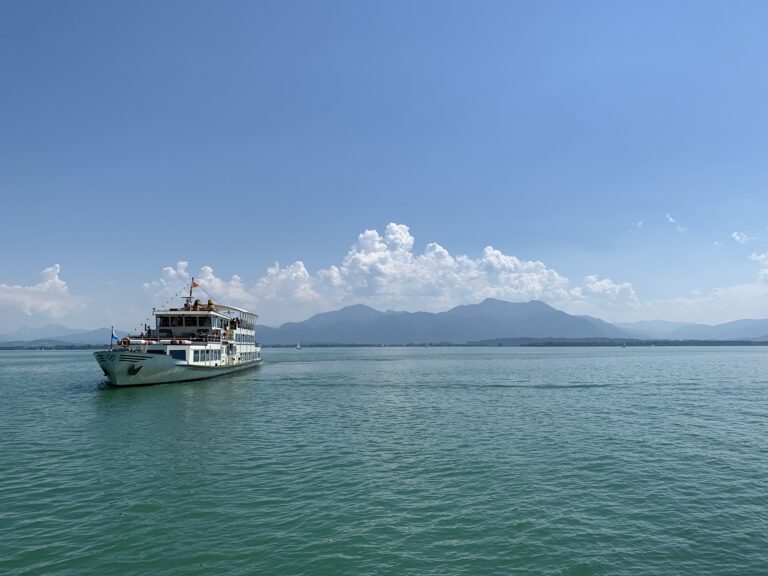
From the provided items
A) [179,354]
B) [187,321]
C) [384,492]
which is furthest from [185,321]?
[384,492]

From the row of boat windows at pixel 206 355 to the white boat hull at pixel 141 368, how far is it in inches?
83.3

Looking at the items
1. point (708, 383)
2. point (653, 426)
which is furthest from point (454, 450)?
point (708, 383)

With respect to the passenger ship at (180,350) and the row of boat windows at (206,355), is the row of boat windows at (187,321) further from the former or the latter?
the row of boat windows at (206,355)

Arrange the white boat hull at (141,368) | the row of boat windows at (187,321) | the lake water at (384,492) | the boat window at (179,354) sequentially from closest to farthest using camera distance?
the lake water at (384,492)
the white boat hull at (141,368)
the boat window at (179,354)
the row of boat windows at (187,321)

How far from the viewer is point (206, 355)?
79.0m

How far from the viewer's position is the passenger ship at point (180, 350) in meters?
62.6

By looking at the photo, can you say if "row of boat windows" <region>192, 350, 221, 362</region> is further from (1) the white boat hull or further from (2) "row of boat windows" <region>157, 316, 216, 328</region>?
(2) "row of boat windows" <region>157, 316, 216, 328</region>

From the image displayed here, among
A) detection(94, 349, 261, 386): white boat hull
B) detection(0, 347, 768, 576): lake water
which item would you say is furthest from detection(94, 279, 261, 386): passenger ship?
detection(0, 347, 768, 576): lake water

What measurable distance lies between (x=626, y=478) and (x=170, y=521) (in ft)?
70.7

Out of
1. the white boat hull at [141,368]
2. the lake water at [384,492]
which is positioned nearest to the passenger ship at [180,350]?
the white boat hull at [141,368]

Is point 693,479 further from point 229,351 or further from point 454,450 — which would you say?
point 229,351

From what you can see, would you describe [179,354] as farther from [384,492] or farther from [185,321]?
[384,492]

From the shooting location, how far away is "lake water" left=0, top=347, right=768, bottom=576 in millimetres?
15164

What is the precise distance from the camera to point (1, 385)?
246 ft
